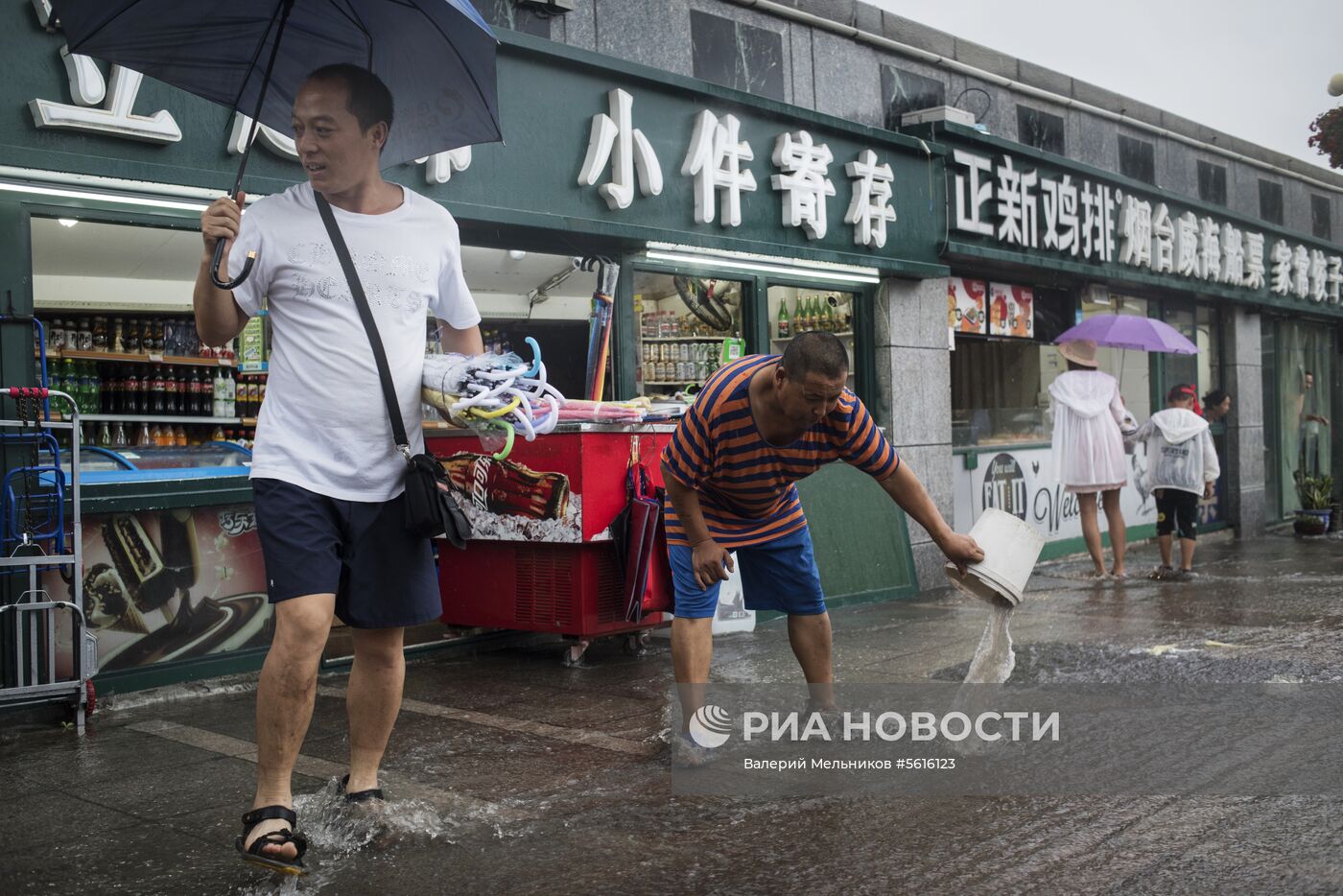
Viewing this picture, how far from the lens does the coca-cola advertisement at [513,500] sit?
21.9ft

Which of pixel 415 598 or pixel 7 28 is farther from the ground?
pixel 7 28

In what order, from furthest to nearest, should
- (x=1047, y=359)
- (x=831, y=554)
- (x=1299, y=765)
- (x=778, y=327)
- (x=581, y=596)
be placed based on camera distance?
(x=1047, y=359) < (x=778, y=327) < (x=831, y=554) < (x=581, y=596) < (x=1299, y=765)

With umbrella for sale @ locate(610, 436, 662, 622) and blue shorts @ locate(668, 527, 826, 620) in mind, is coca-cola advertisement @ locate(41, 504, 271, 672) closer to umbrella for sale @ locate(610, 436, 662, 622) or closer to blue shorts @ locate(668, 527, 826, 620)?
umbrella for sale @ locate(610, 436, 662, 622)

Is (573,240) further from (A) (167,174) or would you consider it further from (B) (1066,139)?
(B) (1066,139)

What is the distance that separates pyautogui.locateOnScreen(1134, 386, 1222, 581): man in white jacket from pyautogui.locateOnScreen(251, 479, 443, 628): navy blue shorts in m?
8.38

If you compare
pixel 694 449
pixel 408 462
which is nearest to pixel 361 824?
pixel 408 462

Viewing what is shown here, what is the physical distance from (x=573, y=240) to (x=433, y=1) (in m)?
4.19

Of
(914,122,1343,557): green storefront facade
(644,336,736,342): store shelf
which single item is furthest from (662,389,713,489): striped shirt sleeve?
(914,122,1343,557): green storefront facade

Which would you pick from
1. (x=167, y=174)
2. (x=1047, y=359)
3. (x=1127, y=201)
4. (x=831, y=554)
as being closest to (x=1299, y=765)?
(x=831, y=554)

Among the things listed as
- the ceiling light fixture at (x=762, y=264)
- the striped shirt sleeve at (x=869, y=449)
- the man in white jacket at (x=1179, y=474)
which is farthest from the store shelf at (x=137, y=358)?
the man in white jacket at (x=1179, y=474)

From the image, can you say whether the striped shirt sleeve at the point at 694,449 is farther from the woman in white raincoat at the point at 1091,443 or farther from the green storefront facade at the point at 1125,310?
the woman in white raincoat at the point at 1091,443

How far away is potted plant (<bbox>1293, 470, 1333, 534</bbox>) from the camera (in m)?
15.4

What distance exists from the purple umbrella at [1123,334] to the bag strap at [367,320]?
8479 millimetres

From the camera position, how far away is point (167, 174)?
5.88 m
